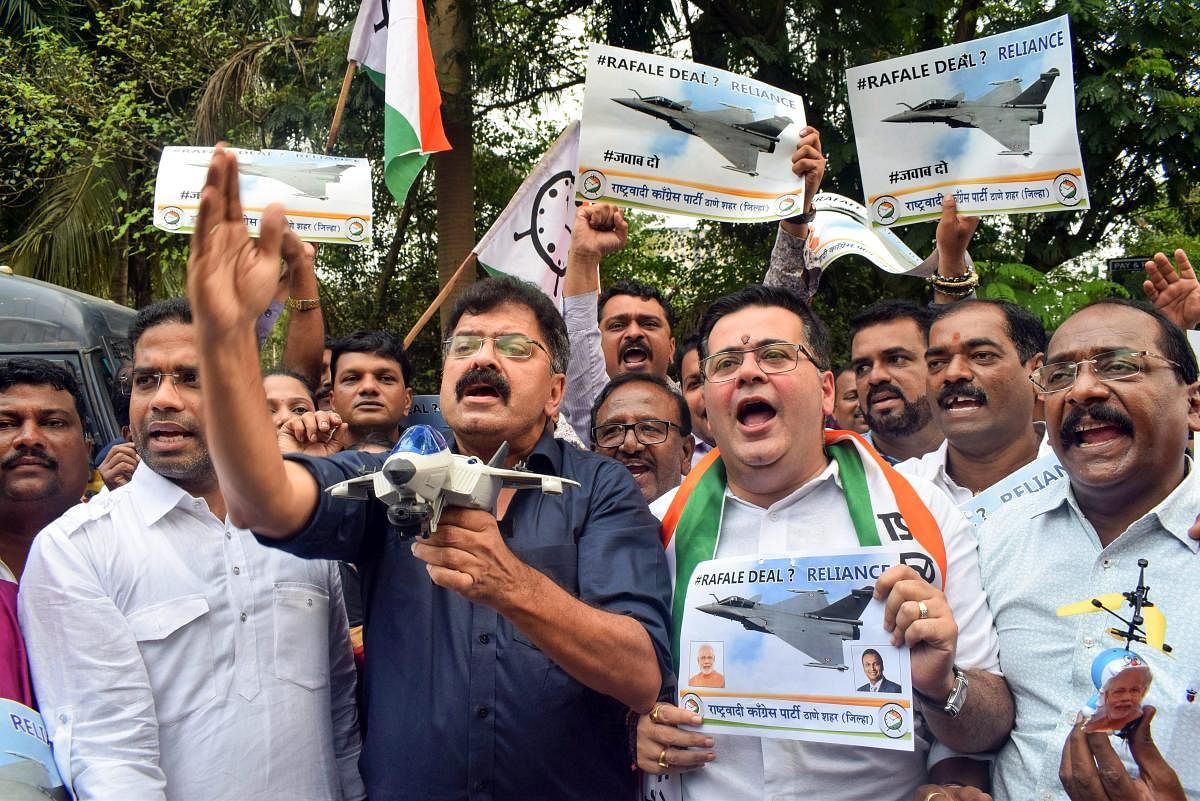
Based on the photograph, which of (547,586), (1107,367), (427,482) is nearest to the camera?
(427,482)

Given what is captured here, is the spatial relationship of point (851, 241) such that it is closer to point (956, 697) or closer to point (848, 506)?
point (848, 506)

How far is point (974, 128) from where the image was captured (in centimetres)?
484

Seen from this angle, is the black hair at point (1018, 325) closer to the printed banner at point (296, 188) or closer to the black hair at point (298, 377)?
the black hair at point (298, 377)

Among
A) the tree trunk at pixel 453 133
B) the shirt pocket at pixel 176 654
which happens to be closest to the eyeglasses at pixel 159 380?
the shirt pocket at pixel 176 654

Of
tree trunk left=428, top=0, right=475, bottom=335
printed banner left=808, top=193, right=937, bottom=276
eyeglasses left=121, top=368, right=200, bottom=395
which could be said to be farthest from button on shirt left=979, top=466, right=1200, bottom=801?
tree trunk left=428, top=0, right=475, bottom=335

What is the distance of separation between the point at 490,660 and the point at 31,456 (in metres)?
1.92

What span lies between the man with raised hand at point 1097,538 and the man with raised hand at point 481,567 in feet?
2.95

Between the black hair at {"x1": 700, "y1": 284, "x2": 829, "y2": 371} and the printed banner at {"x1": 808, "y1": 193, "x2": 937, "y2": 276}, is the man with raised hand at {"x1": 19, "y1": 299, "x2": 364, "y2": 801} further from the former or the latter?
the printed banner at {"x1": 808, "y1": 193, "x2": 937, "y2": 276}

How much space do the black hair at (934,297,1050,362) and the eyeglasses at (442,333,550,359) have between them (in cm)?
197

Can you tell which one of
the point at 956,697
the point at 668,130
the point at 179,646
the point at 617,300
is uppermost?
the point at 668,130

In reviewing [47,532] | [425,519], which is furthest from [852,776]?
[47,532]

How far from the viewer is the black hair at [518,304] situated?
3070 millimetres

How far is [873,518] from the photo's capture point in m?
2.90

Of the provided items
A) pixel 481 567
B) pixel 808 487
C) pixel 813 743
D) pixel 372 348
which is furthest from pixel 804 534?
pixel 372 348
